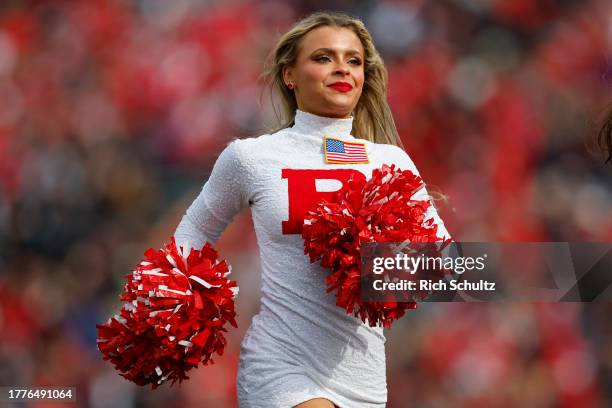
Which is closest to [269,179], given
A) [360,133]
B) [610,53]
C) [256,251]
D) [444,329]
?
[360,133]

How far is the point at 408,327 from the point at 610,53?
1639 millimetres

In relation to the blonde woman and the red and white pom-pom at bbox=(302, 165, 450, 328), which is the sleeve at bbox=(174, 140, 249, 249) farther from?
the red and white pom-pom at bbox=(302, 165, 450, 328)

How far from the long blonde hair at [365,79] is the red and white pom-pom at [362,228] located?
54 centimetres

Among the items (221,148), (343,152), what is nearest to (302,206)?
(343,152)

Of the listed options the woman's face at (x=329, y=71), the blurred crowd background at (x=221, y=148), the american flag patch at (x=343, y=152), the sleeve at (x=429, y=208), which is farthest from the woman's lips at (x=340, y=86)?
the blurred crowd background at (x=221, y=148)

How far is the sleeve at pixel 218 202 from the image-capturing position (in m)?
2.45

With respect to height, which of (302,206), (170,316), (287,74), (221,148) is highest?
(221,148)

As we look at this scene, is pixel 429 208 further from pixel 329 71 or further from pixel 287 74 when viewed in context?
pixel 287 74

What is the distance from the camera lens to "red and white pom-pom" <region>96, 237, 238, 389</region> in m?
2.23

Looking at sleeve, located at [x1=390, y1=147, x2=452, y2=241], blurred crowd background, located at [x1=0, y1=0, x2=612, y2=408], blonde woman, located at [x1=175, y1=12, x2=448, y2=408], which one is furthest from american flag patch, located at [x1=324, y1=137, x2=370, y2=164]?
blurred crowd background, located at [x1=0, y1=0, x2=612, y2=408]

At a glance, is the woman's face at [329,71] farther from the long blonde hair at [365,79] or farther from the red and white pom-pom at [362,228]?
the red and white pom-pom at [362,228]

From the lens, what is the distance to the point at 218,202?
8.16 feet

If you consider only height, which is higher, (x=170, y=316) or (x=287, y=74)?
(x=287, y=74)

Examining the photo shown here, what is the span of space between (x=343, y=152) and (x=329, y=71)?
237mm
